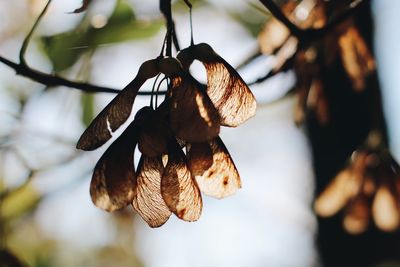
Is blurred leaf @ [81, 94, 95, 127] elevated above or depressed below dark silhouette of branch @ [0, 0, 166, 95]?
below

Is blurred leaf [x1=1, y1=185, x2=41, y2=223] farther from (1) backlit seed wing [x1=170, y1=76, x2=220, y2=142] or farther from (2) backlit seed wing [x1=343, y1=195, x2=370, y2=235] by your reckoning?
(1) backlit seed wing [x1=170, y1=76, x2=220, y2=142]

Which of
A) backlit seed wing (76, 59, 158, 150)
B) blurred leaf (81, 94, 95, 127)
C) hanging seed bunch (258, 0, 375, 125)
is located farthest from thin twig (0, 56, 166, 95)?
blurred leaf (81, 94, 95, 127)

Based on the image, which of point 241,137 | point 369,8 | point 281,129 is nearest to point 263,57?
point 369,8

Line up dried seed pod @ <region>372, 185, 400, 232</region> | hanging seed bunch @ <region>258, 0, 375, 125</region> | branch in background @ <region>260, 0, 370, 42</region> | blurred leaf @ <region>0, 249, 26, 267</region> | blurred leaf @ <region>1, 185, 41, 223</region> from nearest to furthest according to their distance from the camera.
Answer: branch in background @ <region>260, 0, 370, 42</region>
hanging seed bunch @ <region>258, 0, 375, 125</region>
blurred leaf @ <region>0, 249, 26, 267</region>
dried seed pod @ <region>372, 185, 400, 232</region>
blurred leaf @ <region>1, 185, 41, 223</region>

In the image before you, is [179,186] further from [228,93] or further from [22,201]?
[22,201]

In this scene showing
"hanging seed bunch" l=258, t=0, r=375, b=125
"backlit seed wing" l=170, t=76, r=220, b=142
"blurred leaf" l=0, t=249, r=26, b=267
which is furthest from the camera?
"blurred leaf" l=0, t=249, r=26, b=267

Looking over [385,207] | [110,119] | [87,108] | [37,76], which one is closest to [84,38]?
[87,108]

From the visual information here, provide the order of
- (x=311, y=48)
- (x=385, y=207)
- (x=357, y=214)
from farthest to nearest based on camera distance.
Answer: (x=357, y=214) → (x=385, y=207) → (x=311, y=48)
